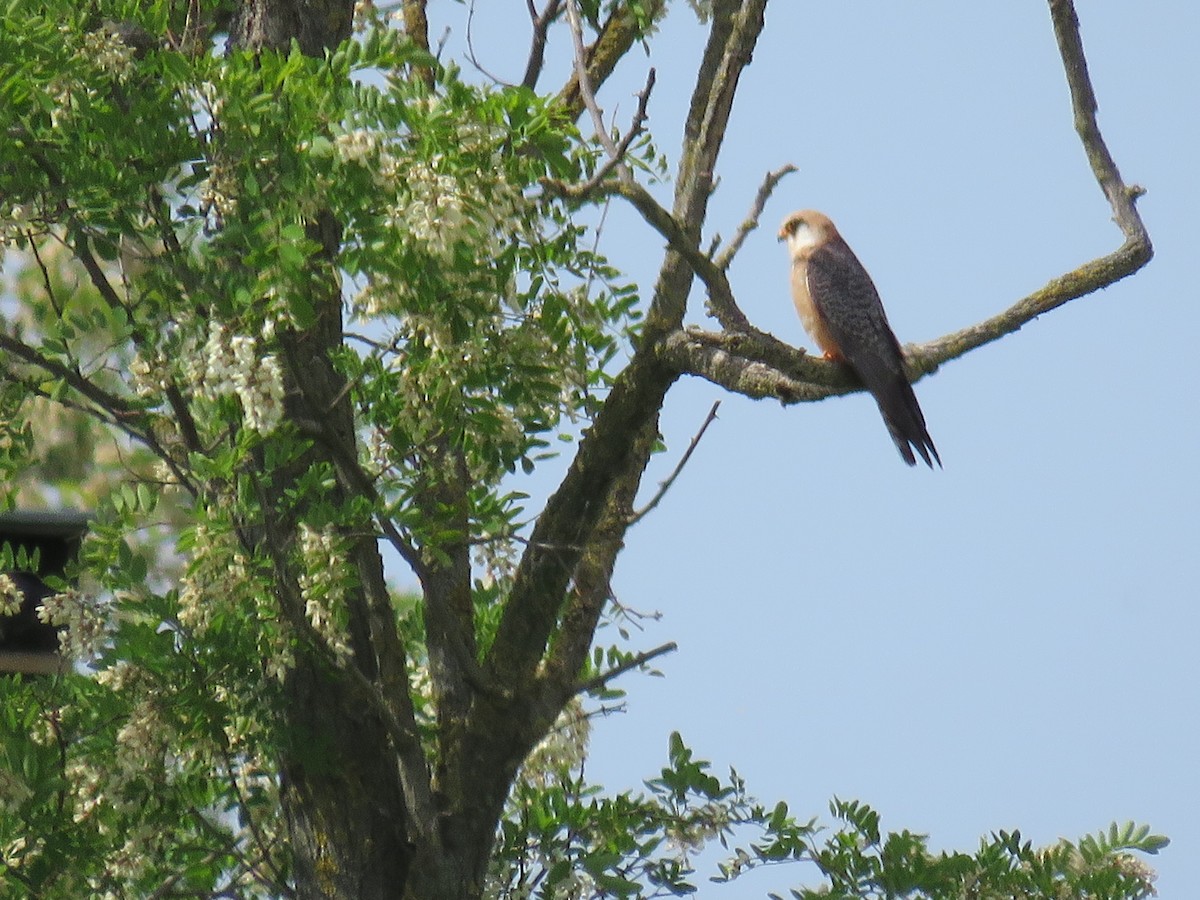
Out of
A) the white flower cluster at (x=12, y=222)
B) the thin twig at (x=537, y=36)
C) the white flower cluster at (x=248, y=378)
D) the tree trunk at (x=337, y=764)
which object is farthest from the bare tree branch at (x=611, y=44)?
the white flower cluster at (x=248, y=378)

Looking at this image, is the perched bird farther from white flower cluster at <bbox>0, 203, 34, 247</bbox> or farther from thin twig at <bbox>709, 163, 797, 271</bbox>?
white flower cluster at <bbox>0, 203, 34, 247</bbox>

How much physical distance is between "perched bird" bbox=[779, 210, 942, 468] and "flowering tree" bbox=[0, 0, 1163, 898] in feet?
1.23

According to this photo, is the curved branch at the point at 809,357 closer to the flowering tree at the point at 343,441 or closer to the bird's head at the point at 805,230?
the flowering tree at the point at 343,441

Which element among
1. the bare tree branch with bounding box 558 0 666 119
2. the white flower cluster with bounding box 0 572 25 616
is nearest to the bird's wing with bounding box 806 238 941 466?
the bare tree branch with bounding box 558 0 666 119

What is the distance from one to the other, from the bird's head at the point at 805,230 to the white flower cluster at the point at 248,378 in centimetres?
395

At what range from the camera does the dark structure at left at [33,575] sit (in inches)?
219

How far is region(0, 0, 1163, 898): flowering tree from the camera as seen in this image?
4.03 metres

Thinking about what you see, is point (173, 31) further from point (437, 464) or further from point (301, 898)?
point (301, 898)

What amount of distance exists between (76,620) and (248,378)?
1062 mm

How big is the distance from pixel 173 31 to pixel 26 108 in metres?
1.26

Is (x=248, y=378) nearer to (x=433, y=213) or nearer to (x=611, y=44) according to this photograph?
(x=433, y=213)

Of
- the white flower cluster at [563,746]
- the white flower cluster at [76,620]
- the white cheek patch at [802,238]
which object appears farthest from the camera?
the white cheek patch at [802,238]

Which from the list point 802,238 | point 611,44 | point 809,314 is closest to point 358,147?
point 611,44

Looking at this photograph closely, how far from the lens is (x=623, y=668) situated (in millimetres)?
5195
